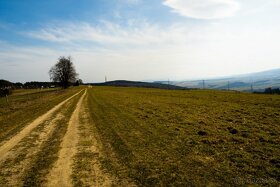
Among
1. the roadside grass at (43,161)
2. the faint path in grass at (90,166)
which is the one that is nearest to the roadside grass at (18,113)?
the roadside grass at (43,161)

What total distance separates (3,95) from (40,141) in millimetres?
71964

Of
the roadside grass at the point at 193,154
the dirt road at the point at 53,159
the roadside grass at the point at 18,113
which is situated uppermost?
the roadside grass at the point at 18,113

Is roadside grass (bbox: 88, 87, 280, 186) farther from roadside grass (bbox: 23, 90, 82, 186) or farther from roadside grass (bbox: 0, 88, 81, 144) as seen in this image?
roadside grass (bbox: 0, 88, 81, 144)

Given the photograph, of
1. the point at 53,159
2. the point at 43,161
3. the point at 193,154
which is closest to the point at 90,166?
the point at 53,159

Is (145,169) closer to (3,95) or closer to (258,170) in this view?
(258,170)

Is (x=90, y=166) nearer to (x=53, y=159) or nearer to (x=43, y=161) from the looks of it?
(x=53, y=159)

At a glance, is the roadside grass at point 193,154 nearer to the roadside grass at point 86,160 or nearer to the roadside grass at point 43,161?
the roadside grass at point 86,160

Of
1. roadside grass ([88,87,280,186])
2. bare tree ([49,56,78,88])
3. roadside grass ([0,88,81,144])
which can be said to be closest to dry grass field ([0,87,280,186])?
roadside grass ([88,87,280,186])

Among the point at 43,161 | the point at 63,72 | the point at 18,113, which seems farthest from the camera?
the point at 63,72

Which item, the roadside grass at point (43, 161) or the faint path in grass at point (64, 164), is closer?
the faint path in grass at point (64, 164)

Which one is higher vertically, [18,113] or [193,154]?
[18,113]

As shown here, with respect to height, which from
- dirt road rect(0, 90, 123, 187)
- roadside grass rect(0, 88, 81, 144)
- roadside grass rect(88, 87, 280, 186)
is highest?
roadside grass rect(0, 88, 81, 144)

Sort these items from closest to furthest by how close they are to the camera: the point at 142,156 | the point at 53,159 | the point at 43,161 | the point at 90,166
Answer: the point at 90,166
the point at 43,161
the point at 53,159
the point at 142,156

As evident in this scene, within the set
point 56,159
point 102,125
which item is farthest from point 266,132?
point 56,159
